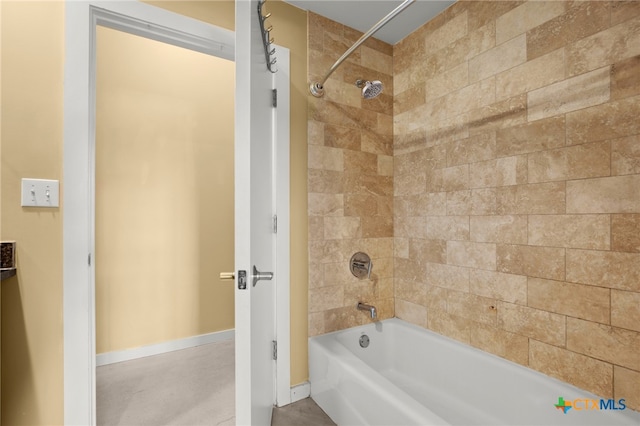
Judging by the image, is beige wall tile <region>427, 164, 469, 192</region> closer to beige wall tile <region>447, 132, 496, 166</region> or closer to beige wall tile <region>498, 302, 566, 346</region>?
beige wall tile <region>447, 132, 496, 166</region>

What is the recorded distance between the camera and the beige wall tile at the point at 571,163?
3.88 ft

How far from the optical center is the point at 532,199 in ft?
4.58

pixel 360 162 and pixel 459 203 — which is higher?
pixel 360 162

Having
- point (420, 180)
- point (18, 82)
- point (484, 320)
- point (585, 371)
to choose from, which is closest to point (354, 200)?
point (420, 180)

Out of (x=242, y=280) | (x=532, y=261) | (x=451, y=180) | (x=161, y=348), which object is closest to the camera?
(x=242, y=280)

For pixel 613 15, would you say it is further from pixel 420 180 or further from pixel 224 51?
pixel 224 51

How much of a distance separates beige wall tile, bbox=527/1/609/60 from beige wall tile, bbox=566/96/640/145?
1.10ft

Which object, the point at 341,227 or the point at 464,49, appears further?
the point at 341,227

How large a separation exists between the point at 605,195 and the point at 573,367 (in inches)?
30.0

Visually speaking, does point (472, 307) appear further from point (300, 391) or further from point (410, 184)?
point (300, 391)

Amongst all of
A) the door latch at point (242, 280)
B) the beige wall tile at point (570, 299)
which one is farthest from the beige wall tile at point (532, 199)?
the door latch at point (242, 280)

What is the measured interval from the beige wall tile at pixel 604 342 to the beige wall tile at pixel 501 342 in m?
0.21

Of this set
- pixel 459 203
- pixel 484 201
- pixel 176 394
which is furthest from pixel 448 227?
pixel 176 394

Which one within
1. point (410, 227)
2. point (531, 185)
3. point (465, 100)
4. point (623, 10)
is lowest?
point (410, 227)
